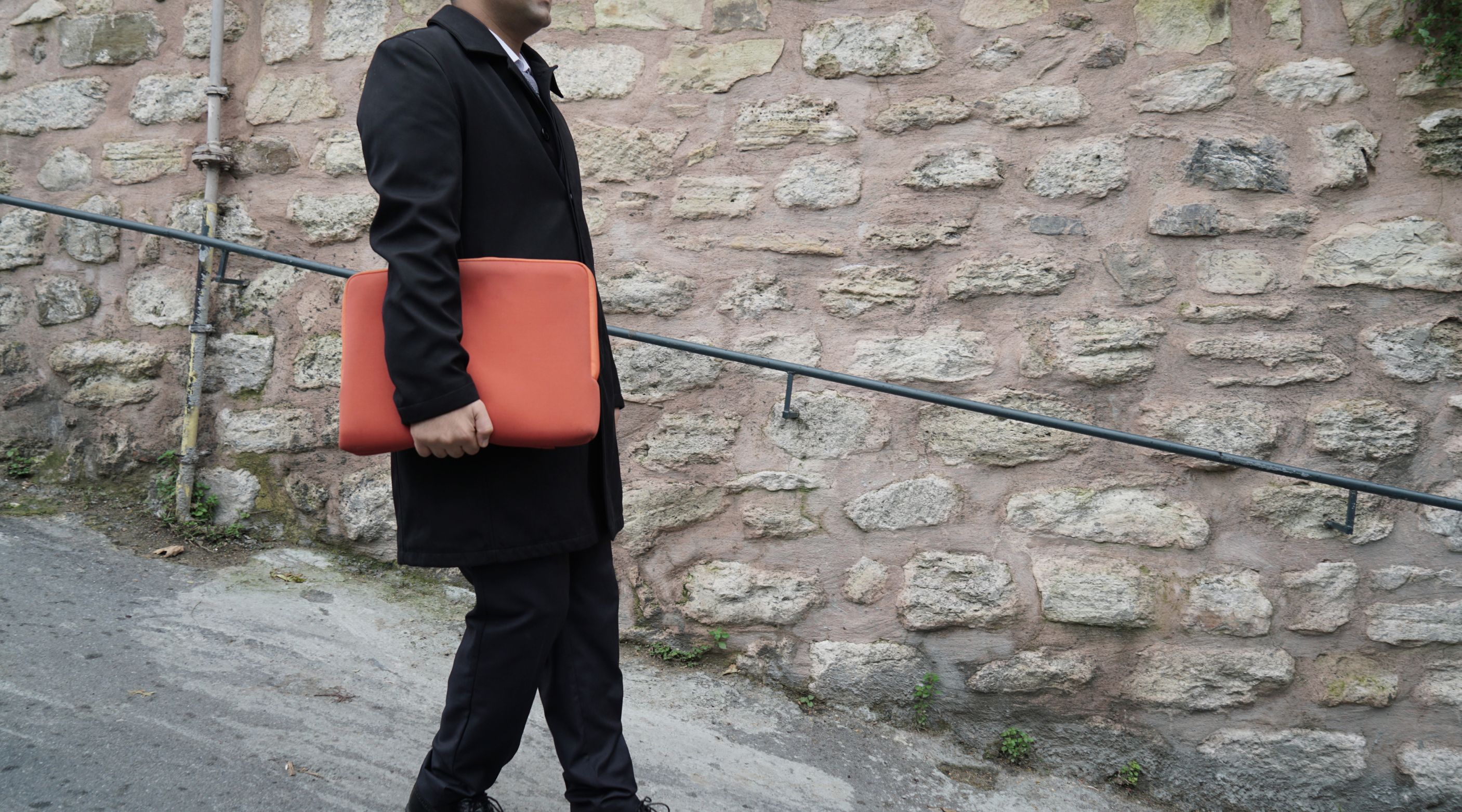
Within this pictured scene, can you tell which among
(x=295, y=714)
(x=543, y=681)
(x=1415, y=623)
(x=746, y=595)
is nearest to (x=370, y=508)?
(x=295, y=714)

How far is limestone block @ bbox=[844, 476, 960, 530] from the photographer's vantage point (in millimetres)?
2430

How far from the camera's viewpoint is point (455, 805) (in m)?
1.54

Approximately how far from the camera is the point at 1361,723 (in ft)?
7.47

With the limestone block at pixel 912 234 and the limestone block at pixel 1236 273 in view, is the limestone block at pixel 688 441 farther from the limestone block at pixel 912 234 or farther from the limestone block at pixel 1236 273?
the limestone block at pixel 1236 273

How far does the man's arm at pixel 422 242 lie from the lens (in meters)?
1.30

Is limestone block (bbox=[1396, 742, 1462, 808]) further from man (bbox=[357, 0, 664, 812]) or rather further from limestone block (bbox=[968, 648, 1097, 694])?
man (bbox=[357, 0, 664, 812])

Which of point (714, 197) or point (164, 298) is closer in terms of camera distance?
point (714, 197)

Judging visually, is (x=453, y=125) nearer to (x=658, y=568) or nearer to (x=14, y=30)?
(x=658, y=568)

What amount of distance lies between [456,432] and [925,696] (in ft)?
5.18

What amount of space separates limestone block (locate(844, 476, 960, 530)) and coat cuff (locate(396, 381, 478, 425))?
4.46 feet

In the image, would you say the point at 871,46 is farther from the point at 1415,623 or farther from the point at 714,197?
the point at 1415,623

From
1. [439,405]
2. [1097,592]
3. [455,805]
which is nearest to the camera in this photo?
[439,405]

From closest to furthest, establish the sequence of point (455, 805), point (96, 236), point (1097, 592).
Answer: point (455, 805)
point (1097, 592)
point (96, 236)

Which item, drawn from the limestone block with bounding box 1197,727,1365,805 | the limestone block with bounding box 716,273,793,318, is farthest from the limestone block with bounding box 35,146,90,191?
the limestone block with bounding box 1197,727,1365,805
